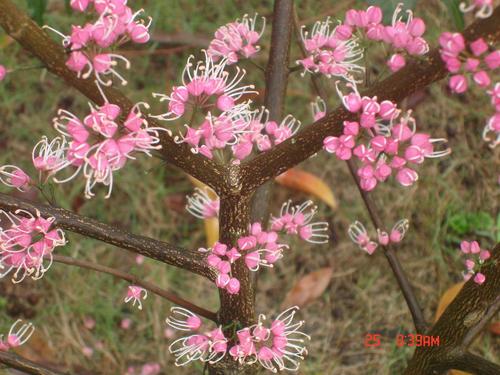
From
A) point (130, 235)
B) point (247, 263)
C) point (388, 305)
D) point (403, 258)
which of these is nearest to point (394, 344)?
point (388, 305)

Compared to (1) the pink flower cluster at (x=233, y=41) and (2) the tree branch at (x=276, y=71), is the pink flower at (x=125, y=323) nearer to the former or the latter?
(2) the tree branch at (x=276, y=71)

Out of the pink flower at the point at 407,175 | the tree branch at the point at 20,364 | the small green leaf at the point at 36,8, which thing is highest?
the small green leaf at the point at 36,8

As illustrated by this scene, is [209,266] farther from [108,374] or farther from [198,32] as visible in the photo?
[198,32]

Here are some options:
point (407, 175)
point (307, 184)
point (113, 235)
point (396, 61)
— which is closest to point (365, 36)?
point (396, 61)

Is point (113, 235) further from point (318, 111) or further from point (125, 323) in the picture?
point (125, 323)

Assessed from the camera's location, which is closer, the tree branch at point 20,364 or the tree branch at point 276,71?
the tree branch at point 20,364

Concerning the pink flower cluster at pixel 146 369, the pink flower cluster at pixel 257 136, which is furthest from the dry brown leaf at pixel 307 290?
the pink flower cluster at pixel 257 136
